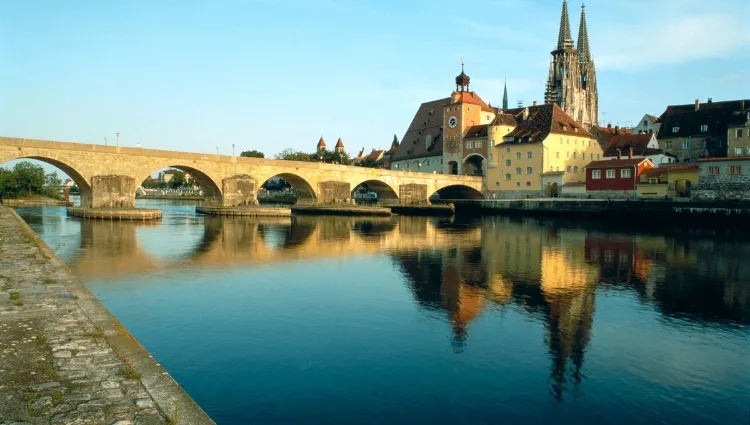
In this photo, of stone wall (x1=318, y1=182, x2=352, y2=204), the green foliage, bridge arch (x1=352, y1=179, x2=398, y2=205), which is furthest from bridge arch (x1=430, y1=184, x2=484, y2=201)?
the green foliage

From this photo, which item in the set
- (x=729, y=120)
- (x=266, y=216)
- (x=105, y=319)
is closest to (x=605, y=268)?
(x=105, y=319)

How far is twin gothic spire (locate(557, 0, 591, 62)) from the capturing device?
102938 mm

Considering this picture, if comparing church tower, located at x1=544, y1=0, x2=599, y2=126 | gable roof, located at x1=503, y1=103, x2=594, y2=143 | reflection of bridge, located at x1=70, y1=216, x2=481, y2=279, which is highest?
church tower, located at x1=544, y1=0, x2=599, y2=126

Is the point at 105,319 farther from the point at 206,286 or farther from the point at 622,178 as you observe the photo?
the point at 622,178

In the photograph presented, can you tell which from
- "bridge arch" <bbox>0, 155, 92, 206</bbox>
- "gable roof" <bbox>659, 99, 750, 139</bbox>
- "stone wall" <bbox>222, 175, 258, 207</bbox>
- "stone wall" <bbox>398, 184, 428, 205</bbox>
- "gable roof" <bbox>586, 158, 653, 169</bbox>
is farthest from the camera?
"stone wall" <bbox>398, 184, 428, 205</bbox>

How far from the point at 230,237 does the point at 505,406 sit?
25296mm

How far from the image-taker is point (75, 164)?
41.4 meters

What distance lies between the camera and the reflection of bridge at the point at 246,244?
19.9m

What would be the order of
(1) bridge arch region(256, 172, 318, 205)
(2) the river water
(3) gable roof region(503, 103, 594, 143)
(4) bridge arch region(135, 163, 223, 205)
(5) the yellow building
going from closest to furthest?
(2) the river water, (4) bridge arch region(135, 163, 223, 205), (1) bridge arch region(256, 172, 318, 205), (5) the yellow building, (3) gable roof region(503, 103, 594, 143)

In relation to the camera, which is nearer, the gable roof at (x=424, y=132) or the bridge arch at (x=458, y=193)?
the bridge arch at (x=458, y=193)

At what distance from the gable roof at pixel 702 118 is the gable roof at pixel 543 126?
948cm

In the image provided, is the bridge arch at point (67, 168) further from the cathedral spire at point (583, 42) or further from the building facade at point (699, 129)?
the cathedral spire at point (583, 42)

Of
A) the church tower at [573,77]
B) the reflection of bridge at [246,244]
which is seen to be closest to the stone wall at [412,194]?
the reflection of bridge at [246,244]

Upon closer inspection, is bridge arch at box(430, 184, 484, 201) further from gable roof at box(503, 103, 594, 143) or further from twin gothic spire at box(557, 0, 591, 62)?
twin gothic spire at box(557, 0, 591, 62)
